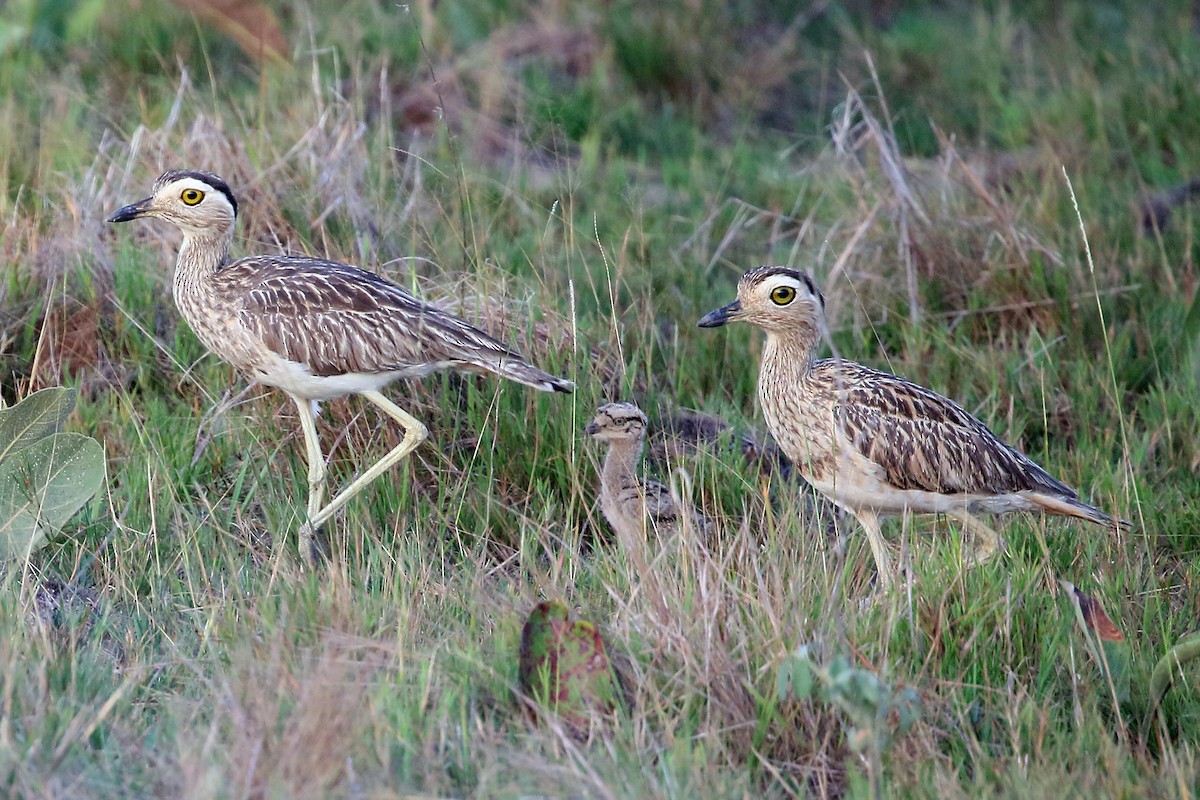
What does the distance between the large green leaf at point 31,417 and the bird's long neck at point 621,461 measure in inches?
69.9

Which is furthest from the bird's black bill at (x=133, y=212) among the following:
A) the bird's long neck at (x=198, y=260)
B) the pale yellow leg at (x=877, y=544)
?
the pale yellow leg at (x=877, y=544)

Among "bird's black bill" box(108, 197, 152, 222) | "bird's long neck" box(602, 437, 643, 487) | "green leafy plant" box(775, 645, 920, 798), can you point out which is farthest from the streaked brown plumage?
"bird's black bill" box(108, 197, 152, 222)

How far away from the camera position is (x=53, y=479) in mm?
4727

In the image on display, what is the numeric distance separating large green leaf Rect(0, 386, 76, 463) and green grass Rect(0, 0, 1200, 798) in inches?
14.0

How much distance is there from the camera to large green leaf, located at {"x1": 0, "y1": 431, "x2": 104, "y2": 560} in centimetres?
471

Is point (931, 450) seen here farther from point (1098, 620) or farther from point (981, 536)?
point (1098, 620)

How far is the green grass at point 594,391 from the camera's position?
365cm

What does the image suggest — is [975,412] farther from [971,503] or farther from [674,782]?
[674,782]

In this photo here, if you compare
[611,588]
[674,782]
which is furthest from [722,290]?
[674,782]

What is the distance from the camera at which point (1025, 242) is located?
6770 mm

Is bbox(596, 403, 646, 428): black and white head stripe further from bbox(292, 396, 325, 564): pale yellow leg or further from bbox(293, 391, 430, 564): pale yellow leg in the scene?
bbox(292, 396, 325, 564): pale yellow leg

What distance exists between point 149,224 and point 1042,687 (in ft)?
14.0

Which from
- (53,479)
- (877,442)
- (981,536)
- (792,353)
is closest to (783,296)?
(792,353)

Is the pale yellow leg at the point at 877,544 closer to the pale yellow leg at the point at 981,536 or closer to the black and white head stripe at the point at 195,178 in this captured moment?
the pale yellow leg at the point at 981,536
